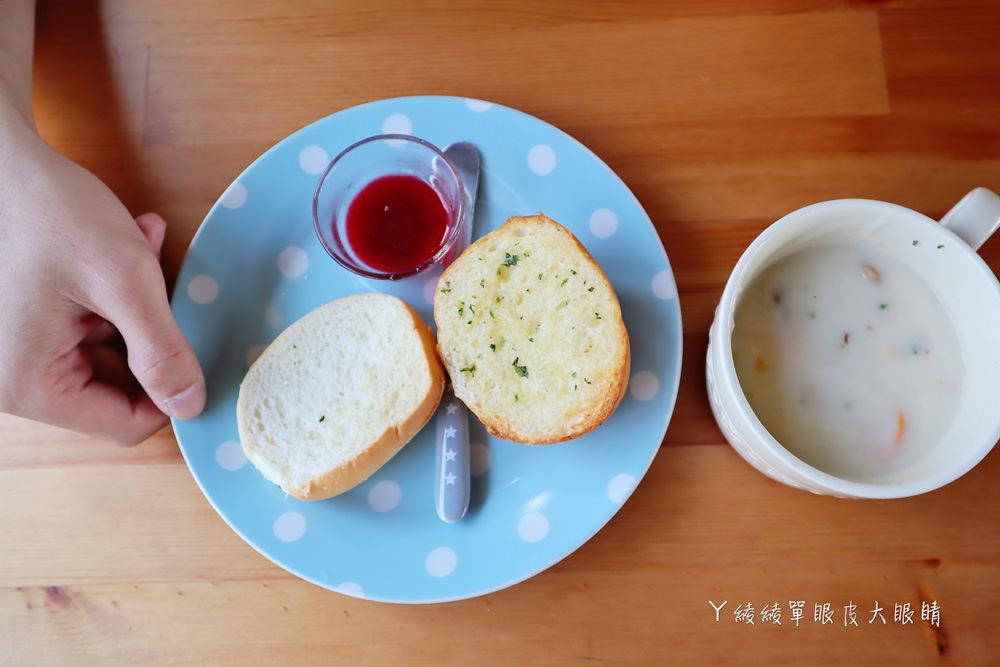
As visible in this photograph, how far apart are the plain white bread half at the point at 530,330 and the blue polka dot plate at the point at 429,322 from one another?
89 mm

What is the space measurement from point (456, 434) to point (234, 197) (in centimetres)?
72

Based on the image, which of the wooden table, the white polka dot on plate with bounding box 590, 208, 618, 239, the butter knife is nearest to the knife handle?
the butter knife

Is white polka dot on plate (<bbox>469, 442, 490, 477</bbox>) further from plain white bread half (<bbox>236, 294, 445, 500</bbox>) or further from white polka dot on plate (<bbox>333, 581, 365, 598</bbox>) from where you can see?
white polka dot on plate (<bbox>333, 581, 365, 598</bbox>)

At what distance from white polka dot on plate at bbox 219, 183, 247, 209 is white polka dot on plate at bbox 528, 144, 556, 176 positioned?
25.3 inches

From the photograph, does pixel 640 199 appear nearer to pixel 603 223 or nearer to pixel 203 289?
pixel 603 223

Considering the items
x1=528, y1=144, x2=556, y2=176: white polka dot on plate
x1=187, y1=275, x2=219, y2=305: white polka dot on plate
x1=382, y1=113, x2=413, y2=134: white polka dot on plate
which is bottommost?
x1=187, y1=275, x2=219, y2=305: white polka dot on plate

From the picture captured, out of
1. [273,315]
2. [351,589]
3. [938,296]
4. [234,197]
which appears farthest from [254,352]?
[938,296]

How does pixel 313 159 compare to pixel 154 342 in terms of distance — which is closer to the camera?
pixel 154 342

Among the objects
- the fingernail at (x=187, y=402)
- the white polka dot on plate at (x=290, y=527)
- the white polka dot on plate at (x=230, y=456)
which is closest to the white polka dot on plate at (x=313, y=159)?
the fingernail at (x=187, y=402)

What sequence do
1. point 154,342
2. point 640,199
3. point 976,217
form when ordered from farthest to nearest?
point 640,199 < point 154,342 < point 976,217

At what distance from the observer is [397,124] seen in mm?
1445

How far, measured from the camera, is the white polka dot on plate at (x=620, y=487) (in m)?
1.28

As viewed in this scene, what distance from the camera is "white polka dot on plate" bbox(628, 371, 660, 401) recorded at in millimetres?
1315

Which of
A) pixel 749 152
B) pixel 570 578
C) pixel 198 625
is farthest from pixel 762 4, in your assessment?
pixel 198 625
